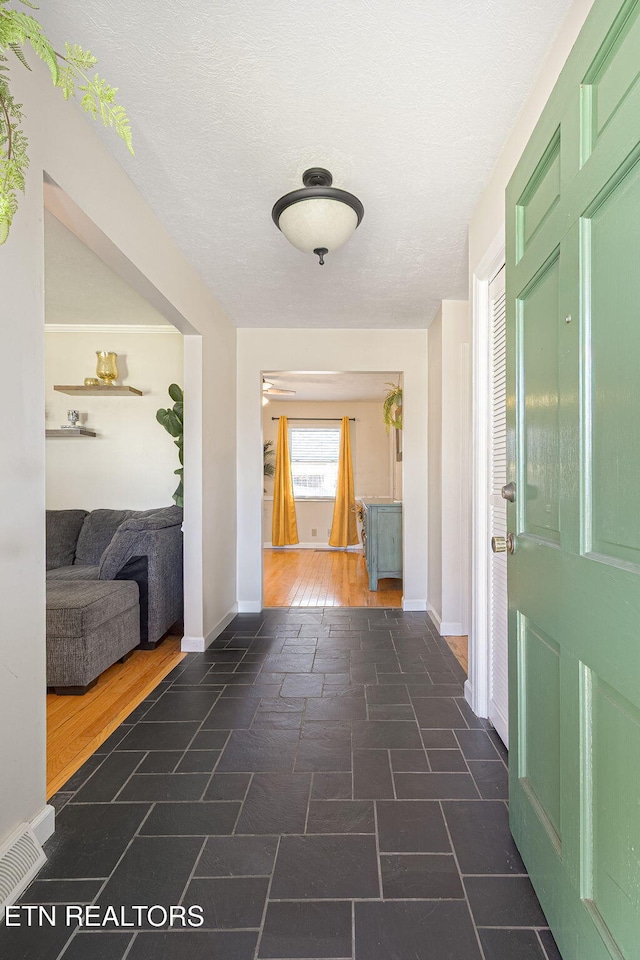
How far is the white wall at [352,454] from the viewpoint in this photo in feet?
27.7

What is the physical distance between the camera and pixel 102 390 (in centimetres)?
425

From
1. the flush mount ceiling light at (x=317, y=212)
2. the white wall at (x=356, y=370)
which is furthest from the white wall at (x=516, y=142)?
the white wall at (x=356, y=370)

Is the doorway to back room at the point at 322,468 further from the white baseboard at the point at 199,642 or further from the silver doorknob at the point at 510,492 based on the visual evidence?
the silver doorknob at the point at 510,492

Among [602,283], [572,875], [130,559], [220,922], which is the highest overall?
[602,283]

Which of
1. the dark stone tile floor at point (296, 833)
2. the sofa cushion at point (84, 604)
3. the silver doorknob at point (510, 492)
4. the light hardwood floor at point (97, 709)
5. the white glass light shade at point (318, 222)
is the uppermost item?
the white glass light shade at point (318, 222)

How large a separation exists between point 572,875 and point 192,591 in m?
2.63

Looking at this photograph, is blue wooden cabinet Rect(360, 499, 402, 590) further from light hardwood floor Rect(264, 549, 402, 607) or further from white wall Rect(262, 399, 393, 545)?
white wall Rect(262, 399, 393, 545)

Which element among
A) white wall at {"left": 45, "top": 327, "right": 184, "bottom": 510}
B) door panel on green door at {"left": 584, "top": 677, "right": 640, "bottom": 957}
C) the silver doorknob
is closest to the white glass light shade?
the silver doorknob

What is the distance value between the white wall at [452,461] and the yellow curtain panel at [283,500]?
15.4 ft

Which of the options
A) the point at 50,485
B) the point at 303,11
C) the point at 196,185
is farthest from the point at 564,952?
the point at 50,485

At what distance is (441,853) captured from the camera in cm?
Result: 146

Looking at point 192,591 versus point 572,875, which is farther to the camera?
point 192,591

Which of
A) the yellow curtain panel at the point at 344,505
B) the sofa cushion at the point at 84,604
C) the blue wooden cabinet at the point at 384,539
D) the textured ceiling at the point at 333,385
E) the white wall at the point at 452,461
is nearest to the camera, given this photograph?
the sofa cushion at the point at 84,604

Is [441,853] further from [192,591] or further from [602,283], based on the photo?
[192,591]
